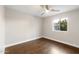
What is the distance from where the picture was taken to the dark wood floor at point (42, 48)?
954mm

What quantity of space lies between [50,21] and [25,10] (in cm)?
43

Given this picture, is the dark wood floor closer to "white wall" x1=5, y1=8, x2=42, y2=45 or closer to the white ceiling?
"white wall" x1=5, y1=8, x2=42, y2=45

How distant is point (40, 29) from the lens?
1099mm

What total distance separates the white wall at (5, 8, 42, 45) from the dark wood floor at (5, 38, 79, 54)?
0.08 metres

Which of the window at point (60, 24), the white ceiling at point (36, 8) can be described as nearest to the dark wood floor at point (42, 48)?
the window at point (60, 24)

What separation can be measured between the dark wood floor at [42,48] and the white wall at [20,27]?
0.08m

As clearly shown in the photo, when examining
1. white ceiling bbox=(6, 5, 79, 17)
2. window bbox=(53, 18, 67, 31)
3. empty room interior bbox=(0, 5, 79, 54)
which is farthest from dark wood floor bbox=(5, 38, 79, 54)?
white ceiling bbox=(6, 5, 79, 17)

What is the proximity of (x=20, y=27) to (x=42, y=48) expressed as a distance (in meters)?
0.47

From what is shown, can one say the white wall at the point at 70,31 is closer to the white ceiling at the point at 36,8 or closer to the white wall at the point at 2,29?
the white ceiling at the point at 36,8

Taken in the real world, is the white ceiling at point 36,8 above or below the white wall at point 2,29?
above

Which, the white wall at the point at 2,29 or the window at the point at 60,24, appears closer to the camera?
the white wall at the point at 2,29

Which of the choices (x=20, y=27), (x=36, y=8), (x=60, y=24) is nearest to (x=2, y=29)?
(x=20, y=27)

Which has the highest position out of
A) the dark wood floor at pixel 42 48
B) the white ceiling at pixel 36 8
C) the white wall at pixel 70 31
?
the white ceiling at pixel 36 8

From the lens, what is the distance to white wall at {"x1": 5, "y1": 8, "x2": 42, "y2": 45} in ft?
2.99
